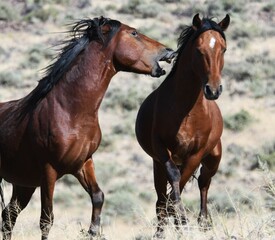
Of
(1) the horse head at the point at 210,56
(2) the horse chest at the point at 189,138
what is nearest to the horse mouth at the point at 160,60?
(1) the horse head at the point at 210,56

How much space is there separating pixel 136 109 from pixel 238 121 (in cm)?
339

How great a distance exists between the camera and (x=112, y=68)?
328 inches

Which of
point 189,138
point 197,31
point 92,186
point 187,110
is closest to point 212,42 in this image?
point 197,31

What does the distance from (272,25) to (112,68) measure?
22678 millimetres

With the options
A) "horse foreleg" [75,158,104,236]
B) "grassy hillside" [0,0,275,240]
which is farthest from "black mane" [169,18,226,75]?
"horse foreleg" [75,158,104,236]

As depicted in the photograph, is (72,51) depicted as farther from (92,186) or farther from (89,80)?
(92,186)

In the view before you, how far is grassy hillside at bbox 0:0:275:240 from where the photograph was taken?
13.4m

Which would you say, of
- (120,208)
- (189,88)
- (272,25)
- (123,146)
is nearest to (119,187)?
(120,208)

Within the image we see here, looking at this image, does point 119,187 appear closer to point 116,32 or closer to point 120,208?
point 120,208

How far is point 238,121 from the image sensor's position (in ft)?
68.0

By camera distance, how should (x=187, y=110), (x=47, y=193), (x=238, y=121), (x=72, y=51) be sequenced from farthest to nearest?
1. (x=238, y=121)
2. (x=187, y=110)
3. (x=72, y=51)
4. (x=47, y=193)

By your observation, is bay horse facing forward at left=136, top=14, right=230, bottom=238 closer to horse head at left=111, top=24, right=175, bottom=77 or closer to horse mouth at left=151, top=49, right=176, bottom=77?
horse mouth at left=151, top=49, right=176, bottom=77

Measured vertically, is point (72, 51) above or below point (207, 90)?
above

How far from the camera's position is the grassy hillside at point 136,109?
526 inches
